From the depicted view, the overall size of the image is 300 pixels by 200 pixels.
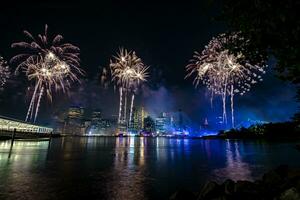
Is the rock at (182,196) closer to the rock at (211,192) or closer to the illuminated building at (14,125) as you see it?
the rock at (211,192)

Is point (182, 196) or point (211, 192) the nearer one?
point (211, 192)

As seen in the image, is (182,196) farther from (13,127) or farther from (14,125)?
(14,125)

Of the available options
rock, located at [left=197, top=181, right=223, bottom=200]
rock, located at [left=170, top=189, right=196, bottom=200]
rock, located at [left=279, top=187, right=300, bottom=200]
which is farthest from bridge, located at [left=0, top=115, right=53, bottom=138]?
rock, located at [left=279, top=187, right=300, bottom=200]

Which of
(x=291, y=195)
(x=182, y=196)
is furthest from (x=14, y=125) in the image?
(x=291, y=195)

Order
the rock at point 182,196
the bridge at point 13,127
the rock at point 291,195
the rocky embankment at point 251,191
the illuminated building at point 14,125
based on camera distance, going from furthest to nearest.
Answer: the illuminated building at point 14,125 < the bridge at point 13,127 < the rock at point 182,196 < the rocky embankment at point 251,191 < the rock at point 291,195

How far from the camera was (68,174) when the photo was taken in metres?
29.7

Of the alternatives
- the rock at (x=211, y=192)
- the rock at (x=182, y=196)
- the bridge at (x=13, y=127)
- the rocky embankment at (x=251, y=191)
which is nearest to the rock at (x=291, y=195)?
the rocky embankment at (x=251, y=191)

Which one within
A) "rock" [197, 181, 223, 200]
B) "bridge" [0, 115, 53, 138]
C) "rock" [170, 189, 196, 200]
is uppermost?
"bridge" [0, 115, 53, 138]

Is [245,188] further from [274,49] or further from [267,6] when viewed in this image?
[267,6]

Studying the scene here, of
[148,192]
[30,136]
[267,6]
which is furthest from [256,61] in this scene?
[30,136]

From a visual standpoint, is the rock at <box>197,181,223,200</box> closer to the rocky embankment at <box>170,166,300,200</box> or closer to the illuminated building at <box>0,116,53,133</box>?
the rocky embankment at <box>170,166,300,200</box>

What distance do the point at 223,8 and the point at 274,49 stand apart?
3178 mm

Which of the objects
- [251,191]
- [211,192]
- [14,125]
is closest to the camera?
[251,191]

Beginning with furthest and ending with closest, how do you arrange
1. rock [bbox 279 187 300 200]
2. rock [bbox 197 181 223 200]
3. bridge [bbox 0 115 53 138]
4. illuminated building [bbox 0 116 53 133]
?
illuminated building [bbox 0 116 53 133] → bridge [bbox 0 115 53 138] → rock [bbox 197 181 223 200] → rock [bbox 279 187 300 200]
